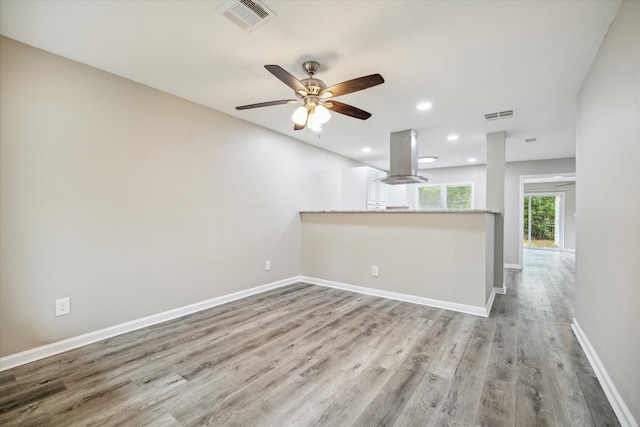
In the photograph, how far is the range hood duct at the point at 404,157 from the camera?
406 centimetres

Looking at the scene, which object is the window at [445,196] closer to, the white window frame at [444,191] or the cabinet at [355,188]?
the white window frame at [444,191]

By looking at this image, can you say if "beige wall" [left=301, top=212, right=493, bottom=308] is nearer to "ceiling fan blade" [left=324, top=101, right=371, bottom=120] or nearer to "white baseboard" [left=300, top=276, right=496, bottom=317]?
"white baseboard" [left=300, top=276, right=496, bottom=317]

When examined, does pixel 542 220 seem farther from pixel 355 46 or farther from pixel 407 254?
pixel 355 46

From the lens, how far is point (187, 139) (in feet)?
9.93

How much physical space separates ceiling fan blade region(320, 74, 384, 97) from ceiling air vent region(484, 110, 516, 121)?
7.27ft

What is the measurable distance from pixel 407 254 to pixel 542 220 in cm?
924

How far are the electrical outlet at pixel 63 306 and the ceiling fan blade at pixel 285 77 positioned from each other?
2377 mm

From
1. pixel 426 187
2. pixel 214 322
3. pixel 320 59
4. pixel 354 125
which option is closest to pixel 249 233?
pixel 214 322

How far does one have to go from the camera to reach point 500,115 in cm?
336

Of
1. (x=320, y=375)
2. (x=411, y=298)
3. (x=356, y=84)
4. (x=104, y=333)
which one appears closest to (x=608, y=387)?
(x=320, y=375)

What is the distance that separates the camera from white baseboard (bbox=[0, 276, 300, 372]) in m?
1.99

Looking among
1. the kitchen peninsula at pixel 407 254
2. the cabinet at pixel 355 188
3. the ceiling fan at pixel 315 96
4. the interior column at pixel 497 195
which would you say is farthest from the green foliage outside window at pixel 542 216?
the ceiling fan at pixel 315 96

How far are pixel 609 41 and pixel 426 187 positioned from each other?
5.48m

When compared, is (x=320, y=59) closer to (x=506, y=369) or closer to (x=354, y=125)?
(x=354, y=125)
